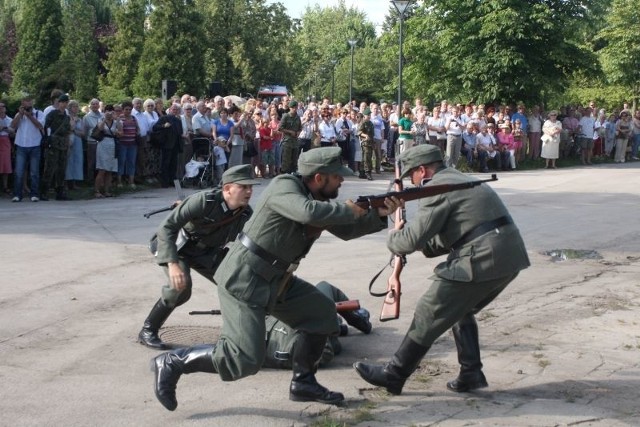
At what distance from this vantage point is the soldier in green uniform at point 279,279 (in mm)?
5559

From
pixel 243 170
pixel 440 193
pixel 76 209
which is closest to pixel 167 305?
pixel 243 170

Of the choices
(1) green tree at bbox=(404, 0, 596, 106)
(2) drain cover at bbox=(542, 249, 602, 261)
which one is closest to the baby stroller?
(2) drain cover at bbox=(542, 249, 602, 261)

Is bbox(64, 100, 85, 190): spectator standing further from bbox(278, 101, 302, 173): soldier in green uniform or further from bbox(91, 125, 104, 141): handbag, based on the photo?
bbox(278, 101, 302, 173): soldier in green uniform

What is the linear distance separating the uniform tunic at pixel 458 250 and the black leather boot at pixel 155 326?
2.25 meters

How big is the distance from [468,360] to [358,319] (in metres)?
1.65

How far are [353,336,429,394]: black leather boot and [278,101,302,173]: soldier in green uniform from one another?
534 inches

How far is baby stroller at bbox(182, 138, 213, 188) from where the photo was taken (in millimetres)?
18219

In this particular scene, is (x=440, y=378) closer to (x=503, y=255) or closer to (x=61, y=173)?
(x=503, y=255)

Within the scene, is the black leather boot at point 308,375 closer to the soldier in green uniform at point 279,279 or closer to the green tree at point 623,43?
the soldier in green uniform at point 279,279

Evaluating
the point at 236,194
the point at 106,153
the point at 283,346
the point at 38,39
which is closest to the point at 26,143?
the point at 106,153

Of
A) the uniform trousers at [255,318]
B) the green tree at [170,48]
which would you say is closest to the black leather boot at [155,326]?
the uniform trousers at [255,318]

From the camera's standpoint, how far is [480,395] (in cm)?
Result: 624

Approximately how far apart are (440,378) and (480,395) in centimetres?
48

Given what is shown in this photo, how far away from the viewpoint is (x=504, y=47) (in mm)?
28156
